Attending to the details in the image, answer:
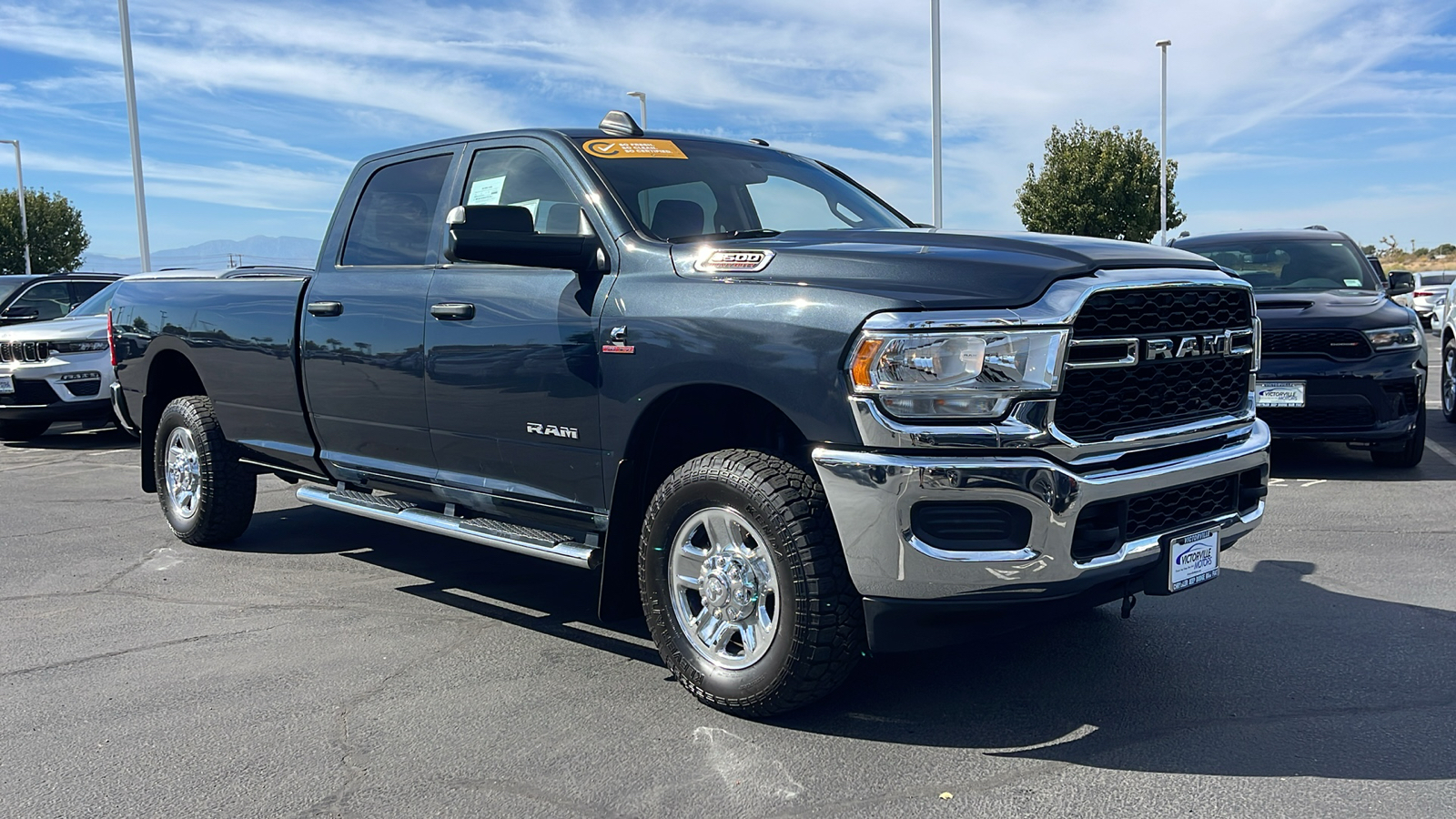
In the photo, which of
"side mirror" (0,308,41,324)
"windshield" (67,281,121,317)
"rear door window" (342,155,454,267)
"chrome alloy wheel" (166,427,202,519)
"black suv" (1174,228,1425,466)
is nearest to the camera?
"rear door window" (342,155,454,267)

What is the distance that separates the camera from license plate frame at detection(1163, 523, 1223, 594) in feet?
11.5

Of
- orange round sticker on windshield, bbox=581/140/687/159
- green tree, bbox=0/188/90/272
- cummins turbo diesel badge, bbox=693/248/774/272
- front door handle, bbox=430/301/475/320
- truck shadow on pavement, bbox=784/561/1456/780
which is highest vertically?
green tree, bbox=0/188/90/272

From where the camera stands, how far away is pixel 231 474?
6.28 m

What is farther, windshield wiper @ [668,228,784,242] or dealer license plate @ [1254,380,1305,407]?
dealer license plate @ [1254,380,1305,407]

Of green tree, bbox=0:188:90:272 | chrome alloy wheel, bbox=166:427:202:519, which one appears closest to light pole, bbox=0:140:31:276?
green tree, bbox=0:188:90:272

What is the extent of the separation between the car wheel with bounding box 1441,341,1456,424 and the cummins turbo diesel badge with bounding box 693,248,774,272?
30.5ft

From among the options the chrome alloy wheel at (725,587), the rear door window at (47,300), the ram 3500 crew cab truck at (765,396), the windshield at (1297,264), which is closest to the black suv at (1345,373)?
the windshield at (1297,264)

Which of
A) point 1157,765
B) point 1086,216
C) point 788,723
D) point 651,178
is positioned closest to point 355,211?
point 651,178

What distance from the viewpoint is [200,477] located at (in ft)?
20.6

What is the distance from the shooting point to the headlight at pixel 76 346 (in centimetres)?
1159

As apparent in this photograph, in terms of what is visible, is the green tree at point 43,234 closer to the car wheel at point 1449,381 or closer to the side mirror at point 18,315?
the side mirror at point 18,315

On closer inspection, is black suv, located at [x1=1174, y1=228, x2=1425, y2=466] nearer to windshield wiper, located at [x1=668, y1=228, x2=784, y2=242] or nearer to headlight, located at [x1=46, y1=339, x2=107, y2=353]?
windshield wiper, located at [x1=668, y1=228, x2=784, y2=242]

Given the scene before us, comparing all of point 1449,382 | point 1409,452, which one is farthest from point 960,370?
point 1449,382

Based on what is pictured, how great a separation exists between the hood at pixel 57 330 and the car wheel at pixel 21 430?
137 cm
